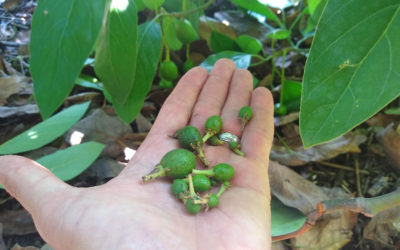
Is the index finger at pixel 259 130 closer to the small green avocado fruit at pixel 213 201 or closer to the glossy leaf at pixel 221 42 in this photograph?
the small green avocado fruit at pixel 213 201

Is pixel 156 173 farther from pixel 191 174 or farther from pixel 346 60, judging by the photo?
pixel 346 60

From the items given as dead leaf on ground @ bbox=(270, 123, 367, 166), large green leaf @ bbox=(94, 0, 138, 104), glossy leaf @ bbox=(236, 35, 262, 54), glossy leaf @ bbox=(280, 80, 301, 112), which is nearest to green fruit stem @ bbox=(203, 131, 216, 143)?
large green leaf @ bbox=(94, 0, 138, 104)

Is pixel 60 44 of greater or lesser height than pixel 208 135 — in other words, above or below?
above

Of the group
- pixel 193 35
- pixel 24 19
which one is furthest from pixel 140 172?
pixel 24 19

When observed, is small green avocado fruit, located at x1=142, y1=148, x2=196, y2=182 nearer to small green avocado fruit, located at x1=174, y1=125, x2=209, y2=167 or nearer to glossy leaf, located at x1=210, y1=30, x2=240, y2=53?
small green avocado fruit, located at x1=174, y1=125, x2=209, y2=167

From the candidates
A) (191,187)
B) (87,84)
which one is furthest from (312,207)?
(87,84)

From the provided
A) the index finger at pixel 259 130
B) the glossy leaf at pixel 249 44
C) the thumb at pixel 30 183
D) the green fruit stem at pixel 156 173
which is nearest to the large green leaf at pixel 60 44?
the thumb at pixel 30 183
